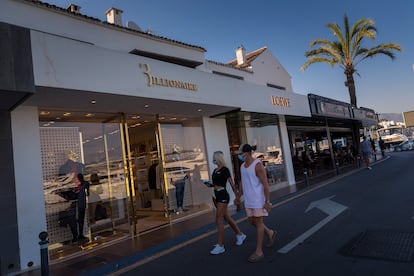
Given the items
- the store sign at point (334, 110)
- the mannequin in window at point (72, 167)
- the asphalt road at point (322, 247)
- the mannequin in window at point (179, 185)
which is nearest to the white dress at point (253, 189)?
the asphalt road at point (322, 247)

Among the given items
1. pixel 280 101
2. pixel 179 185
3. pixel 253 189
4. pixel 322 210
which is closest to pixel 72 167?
pixel 179 185

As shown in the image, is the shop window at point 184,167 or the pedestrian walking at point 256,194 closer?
the pedestrian walking at point 256,194

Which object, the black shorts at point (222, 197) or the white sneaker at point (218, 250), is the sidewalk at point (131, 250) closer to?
the white sneaker at point (218, 250)

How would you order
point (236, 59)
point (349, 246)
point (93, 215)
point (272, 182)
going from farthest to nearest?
point (236, 59), point (272, 182), point (93, 215), point (349, 246)

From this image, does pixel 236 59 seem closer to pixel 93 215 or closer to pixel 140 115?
pixel 140 115

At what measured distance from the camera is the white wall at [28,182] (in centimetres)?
598

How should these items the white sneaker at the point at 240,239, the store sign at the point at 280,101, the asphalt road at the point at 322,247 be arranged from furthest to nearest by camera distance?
the store sign at the point at 280,101
the white sneaker at the point at 240,239
the asphalt road at the point at 322,247

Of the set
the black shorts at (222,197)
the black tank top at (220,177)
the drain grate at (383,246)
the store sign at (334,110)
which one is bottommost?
the drain grate at (383,246)

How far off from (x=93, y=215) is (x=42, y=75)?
3825 millimetres

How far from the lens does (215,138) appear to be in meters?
11.0

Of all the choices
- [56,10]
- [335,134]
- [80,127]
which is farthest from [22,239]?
[335,134]

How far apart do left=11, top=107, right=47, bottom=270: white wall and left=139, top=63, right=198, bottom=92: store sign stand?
2542mm

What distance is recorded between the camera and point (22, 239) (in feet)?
19.5

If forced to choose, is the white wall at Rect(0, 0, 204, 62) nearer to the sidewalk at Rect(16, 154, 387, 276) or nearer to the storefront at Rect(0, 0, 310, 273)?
the storefront at Rect(0, 0, 310, 273)
